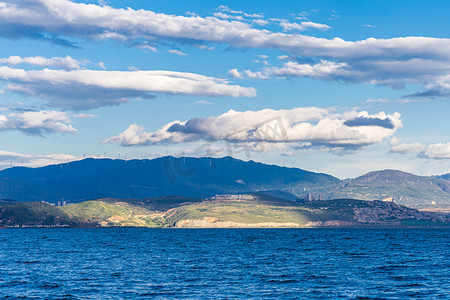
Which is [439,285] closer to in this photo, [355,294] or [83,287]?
[355,294]

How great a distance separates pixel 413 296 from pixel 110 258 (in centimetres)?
11058

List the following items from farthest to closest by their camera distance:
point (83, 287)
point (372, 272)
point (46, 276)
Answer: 1. point (372, 272)
2. point (46, 276)
3. point (83, 287)

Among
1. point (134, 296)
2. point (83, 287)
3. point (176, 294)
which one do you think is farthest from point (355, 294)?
point (83, 287)

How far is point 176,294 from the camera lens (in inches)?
4090

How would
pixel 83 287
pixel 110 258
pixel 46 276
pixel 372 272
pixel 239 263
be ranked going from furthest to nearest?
pixel 110 258 < pixel 239 263 < pixel 372 272 < pixel 46 276 < pixel 83 287

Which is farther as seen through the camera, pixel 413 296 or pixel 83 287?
pixel 83 287

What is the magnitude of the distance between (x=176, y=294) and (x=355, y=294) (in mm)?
33307

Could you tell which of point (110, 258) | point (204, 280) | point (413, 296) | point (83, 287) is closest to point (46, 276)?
point (83, 287)

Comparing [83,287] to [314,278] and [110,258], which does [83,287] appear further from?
[110,258]

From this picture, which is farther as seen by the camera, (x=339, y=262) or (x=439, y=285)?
(x=339, y=262)

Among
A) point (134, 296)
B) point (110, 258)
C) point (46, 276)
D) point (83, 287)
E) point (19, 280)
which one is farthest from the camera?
point (110, 258)

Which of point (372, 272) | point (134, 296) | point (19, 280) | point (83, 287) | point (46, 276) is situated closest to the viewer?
point (134, 296)

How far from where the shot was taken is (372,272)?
140500 mm

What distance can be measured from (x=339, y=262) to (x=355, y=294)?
6550 centimetres
